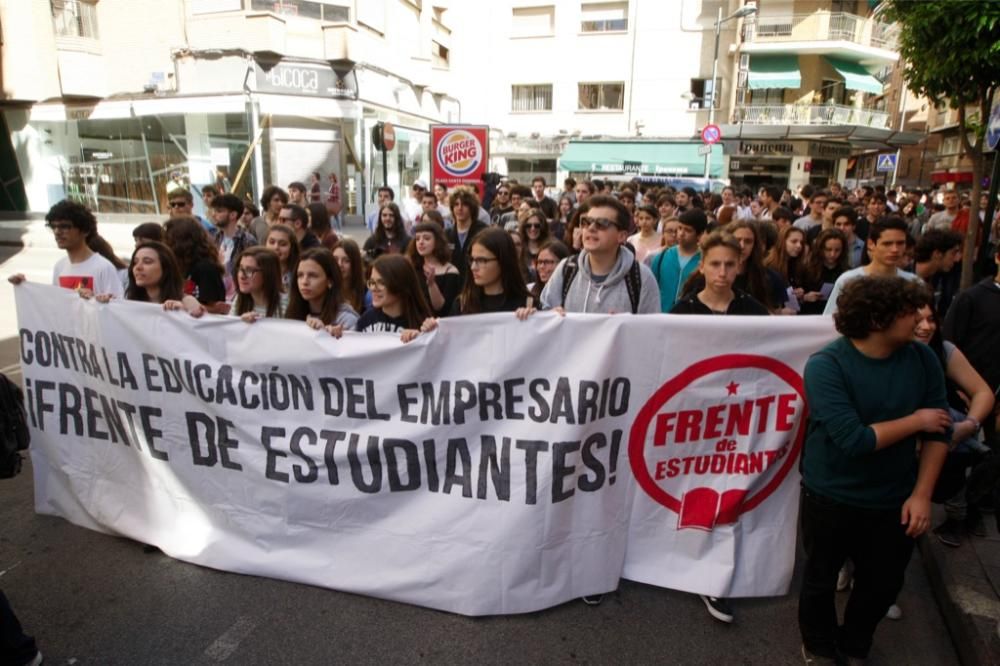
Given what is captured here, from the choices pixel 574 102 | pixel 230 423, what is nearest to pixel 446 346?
pixel 230 423

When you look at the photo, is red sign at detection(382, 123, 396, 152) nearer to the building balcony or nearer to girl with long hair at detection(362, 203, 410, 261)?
girl with long hair at detection(362, 203, 410, 261)

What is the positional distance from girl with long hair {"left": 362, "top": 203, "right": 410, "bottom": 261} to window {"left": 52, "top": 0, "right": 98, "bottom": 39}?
1812cm

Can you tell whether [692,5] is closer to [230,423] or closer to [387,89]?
[387,89]

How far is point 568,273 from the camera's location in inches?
156

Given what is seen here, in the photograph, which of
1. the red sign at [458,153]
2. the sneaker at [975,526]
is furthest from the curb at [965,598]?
the red sign at [458,153]

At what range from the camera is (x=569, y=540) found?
3.03 m

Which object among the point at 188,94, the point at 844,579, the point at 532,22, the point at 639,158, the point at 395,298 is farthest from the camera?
the point at 532,22

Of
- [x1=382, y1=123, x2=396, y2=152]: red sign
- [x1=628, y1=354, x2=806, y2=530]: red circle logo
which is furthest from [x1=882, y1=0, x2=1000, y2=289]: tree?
[x1=382, y1=123, x2=396, y2=152]: red sign

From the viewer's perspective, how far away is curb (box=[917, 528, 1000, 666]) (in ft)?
9.05

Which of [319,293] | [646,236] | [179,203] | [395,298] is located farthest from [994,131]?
[179,203]

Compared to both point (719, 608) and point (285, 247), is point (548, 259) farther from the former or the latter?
point (719, 608)

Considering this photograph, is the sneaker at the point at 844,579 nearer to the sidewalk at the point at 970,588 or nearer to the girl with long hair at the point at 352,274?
the sidewalk at the point at 970,588

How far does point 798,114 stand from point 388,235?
27.3 m

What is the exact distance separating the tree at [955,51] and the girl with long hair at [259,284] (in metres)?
5.91
